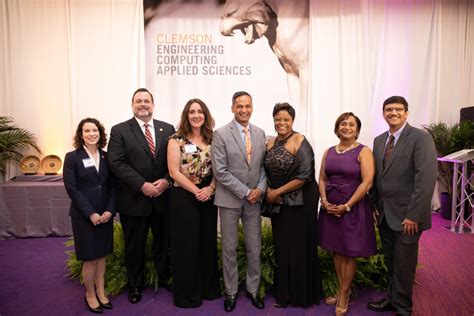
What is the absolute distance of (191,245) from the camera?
2863 mm

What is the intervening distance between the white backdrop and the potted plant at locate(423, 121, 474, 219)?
0.51 meters

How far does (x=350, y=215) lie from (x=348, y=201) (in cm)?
11

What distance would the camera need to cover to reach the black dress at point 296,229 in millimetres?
2738

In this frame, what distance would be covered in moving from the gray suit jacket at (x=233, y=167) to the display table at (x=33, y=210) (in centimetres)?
309

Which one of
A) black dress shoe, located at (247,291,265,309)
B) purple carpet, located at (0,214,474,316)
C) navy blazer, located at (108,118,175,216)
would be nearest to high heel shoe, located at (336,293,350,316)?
purple carpet, located at (0,214,474,316)

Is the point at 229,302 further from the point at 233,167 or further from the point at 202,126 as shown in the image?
the point at 202,126

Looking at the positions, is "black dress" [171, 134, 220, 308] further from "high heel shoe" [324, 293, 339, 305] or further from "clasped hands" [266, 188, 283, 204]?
"high heel shoe" [324, 293, 339, 305]

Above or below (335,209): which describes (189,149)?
above

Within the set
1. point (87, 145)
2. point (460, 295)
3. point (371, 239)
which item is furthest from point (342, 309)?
point (87, 145)

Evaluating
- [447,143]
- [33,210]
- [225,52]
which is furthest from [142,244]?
[447,143]

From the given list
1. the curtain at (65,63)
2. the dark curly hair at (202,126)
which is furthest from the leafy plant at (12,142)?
the dark curly hair at (202,126)

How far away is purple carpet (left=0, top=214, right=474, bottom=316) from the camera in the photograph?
9.46 ft

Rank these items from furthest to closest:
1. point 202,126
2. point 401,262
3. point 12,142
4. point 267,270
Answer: point 12,142
point 267,270
point 202,126
point 401,262

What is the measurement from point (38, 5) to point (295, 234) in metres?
5.93
